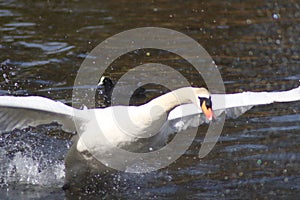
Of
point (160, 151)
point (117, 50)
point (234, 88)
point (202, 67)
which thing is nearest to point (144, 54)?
point (117, 50)

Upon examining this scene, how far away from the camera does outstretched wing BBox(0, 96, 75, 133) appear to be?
21.7ft

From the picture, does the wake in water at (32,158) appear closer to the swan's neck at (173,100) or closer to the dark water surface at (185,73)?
the dark water surface at (185,73)

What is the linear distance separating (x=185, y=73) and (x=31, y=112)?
4.33 meters

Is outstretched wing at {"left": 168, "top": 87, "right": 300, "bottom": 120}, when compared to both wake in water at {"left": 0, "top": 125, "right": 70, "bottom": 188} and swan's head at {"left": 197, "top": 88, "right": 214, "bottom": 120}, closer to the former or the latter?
swan's head at {"left": 197, "top": 88, "right": 214, "bottom": 120}

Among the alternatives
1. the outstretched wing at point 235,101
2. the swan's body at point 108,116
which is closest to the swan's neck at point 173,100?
the swan's body at point 108,116

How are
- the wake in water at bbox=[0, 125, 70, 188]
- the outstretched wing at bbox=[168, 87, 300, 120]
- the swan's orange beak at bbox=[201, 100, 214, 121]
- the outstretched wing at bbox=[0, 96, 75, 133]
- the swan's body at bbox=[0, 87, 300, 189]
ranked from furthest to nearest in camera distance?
the wake in water at bbox=[0, 125, 70, 188], the outstretched wing at bbox=[168, 87, 300, 120], the swan's body at bbox=[0, 87, 300, 189], the outstretched wing at bbox=[0, 96, 75, 133], the swan's orange beak at bbox=[201, 100, 214, 121]

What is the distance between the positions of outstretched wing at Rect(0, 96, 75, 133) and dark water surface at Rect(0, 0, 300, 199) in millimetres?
774

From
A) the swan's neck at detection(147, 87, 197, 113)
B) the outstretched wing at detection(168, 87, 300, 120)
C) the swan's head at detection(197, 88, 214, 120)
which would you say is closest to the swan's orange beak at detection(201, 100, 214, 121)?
the swan's head at detection(197, 88, 214, 120)

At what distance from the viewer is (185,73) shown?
10867 millimetres

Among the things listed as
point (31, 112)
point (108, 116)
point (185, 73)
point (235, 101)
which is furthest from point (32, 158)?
point (185, 73)

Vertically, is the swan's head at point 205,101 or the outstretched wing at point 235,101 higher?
the swan's head at point 205,101

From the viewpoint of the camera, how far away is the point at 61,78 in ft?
34.8

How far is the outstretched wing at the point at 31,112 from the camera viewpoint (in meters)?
6.62

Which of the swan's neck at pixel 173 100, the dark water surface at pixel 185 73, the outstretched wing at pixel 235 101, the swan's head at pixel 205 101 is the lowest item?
the dark water surface at pixel 185 73
